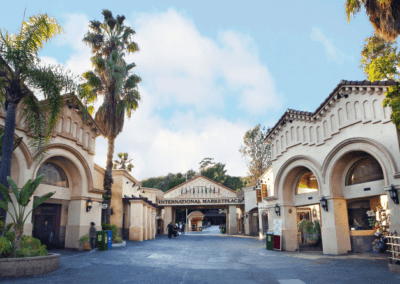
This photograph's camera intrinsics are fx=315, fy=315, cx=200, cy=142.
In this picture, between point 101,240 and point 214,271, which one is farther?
point 101,240

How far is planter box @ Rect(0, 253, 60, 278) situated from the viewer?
368 inches

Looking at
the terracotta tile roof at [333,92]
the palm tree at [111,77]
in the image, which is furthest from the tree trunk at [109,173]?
the terracotta tile roof at [333,92]

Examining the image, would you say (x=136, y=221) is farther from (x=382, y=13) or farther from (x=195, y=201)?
(x=382, y=13)

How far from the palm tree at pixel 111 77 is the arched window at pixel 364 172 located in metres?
14.7

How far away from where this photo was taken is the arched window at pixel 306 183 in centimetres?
1903

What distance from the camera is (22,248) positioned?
34.4ft

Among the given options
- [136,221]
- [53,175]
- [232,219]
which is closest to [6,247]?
[53,175]

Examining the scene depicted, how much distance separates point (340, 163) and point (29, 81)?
14.5 m

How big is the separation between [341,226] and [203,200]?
88.4ft

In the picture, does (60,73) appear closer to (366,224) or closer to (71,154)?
(71,154)

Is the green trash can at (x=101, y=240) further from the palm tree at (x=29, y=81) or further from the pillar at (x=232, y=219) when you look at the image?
the pillar at (x=232, y=219)

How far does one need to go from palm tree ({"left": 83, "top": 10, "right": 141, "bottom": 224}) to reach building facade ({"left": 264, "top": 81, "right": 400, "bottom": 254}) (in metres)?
10.4

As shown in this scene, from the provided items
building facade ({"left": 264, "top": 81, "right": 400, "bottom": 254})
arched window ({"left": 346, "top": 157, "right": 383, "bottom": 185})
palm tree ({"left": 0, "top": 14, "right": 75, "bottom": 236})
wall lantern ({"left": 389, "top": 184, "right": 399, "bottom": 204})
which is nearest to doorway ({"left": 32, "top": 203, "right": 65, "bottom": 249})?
palm tree ({"left": 0, "top": 14, "right": 75, "bottom": 236})

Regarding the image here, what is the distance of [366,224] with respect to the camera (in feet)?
57.3
